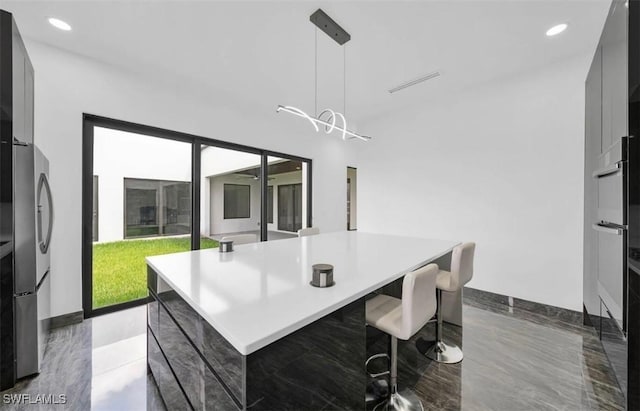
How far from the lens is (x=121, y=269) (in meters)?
3.22

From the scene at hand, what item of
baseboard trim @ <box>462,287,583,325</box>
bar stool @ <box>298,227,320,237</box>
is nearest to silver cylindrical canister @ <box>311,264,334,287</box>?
bar stool @ <box>298,227,320,237</box>

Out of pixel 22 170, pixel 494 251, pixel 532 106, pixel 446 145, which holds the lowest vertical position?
pixel 494 251

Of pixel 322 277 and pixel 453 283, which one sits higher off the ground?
pixel 322 277

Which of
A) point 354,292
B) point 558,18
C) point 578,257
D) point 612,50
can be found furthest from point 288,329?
point 578,257

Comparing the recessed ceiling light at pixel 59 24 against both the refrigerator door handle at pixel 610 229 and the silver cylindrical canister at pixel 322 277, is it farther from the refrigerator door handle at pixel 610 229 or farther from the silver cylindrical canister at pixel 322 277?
the refrigerator door handle at pixel 610 229

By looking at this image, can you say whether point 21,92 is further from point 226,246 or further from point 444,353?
point 444,353

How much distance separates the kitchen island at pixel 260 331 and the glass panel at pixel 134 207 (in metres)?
1.84

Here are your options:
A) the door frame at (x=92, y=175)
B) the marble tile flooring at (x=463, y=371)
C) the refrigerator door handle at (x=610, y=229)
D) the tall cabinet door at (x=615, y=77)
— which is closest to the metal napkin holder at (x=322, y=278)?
the marble tile flooring at (x=463, y=371)

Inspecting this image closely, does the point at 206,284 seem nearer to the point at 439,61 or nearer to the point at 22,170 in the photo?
the point at 22,170

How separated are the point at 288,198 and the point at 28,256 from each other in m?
4.17

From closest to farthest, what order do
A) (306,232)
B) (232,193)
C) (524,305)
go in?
1. (524,305)
2. (306,232)
3. (232,193)

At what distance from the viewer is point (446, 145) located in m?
3.84

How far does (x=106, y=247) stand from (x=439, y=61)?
4.65 m

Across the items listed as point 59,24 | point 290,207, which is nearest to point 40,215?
point 59,24
